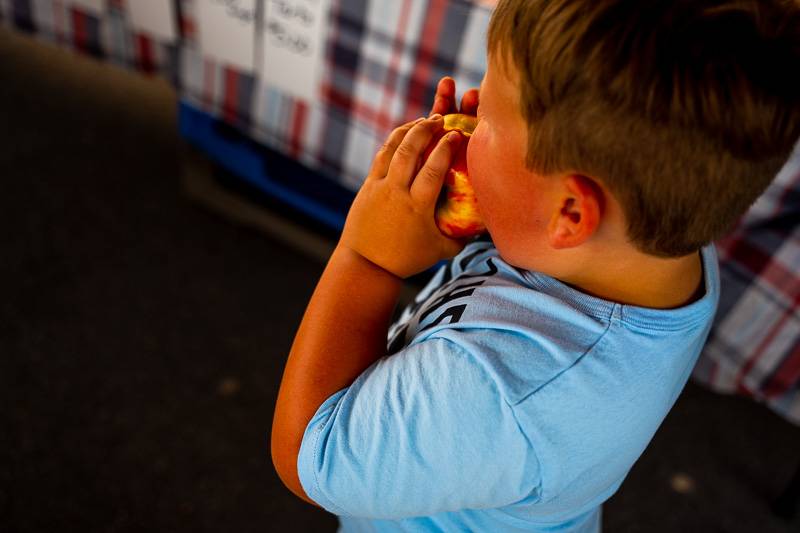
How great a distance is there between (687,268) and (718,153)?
0.54 ft

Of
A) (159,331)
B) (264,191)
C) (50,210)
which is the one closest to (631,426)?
(159,331)

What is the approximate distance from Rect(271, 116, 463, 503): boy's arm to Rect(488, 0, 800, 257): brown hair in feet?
0.43

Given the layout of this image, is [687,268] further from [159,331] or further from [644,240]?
[159,331]

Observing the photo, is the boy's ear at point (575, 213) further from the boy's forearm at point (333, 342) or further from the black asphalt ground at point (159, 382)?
the black asphalt ground at point (159, 382)

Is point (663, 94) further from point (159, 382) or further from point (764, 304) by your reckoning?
point (159, 382)

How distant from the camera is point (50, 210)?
5.65 ft

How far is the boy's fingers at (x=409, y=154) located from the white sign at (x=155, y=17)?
101 centimetres

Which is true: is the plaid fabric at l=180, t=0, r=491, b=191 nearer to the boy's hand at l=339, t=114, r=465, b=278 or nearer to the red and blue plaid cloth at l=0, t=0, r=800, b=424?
the red and blue plaid cloth at l=0, t=0, r=800, b=424

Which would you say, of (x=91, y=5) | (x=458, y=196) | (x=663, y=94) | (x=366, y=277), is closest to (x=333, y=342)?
(x=366, y=277)

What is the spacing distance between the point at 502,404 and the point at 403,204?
199mm

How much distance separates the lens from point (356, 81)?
49.6 inches

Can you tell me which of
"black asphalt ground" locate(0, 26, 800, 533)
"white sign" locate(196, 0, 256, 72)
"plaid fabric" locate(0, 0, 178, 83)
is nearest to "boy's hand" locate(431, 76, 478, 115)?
"white sign" locate(196, 0, 256, 72)

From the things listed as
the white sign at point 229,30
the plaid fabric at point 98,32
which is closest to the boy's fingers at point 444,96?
the white sign at point 229,30

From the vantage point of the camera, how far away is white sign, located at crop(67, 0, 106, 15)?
148 centimetres
